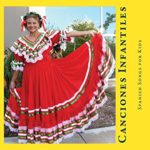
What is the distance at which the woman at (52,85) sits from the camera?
415cm

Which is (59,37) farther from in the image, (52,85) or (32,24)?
(52,85)

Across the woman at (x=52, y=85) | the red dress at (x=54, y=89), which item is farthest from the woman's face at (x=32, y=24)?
the red dress at (x=54, y=89)

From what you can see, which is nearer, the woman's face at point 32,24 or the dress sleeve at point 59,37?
the woman's face at point 32,24

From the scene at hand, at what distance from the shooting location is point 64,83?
4301mm

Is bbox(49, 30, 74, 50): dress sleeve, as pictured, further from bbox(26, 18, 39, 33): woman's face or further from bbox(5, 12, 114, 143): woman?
bbox(26, 18, 39, 33): woman's face

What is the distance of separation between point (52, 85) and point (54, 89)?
0.18 feet

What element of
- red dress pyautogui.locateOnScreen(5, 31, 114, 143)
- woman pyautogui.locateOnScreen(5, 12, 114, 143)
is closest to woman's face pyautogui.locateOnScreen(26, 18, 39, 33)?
woman pyautogui.locateOnScreen(5, 12, 114, 143)

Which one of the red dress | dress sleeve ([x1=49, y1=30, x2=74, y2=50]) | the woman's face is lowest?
the red dress

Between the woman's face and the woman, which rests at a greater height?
the woman's face

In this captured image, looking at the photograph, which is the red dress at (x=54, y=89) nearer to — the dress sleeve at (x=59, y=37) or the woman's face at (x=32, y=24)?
the dress sleeve at (x=59, y=37)

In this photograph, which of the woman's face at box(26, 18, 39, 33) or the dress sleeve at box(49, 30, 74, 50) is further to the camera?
the dress sleeve at box(49, 30, 74, 50)

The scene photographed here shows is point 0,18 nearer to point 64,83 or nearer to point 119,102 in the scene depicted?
point 64,83

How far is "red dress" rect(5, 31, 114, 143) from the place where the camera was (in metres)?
4.16

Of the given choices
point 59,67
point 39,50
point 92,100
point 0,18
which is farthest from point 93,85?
point 0,18
